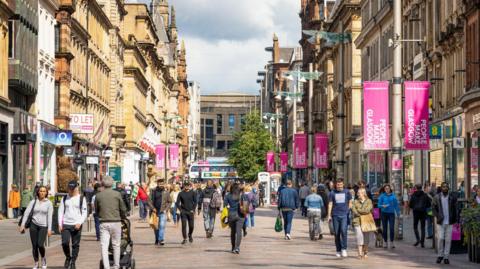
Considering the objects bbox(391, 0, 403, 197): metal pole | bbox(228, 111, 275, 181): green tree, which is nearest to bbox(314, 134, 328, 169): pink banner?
bbox(391, 0, 403, 197): metal pole

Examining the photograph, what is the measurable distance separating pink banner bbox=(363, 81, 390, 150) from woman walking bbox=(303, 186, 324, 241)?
3157mm

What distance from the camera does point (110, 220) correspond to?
862 inches

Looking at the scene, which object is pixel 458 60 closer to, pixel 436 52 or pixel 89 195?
pixel 436 52

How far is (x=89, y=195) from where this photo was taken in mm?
41469

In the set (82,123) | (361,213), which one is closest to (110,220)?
(361,213)

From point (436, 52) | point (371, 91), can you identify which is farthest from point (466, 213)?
point (436, 52)

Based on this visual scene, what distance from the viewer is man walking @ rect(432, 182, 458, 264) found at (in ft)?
88.9

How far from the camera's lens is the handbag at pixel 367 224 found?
29266 mm

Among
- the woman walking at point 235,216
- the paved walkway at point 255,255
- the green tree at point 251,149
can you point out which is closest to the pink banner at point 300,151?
the paved walkway at point 255,255

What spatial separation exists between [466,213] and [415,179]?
34864 millimetres

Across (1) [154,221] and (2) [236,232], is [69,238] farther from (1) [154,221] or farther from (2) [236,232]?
(1) [154,221]

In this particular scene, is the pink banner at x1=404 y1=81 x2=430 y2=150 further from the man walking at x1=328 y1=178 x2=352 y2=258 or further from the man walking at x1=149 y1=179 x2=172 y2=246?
the man walking at x1=328 y1=178 x2=352 y2=258

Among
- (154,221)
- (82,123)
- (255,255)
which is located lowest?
(255,255)

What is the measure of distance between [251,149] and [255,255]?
109 meters
